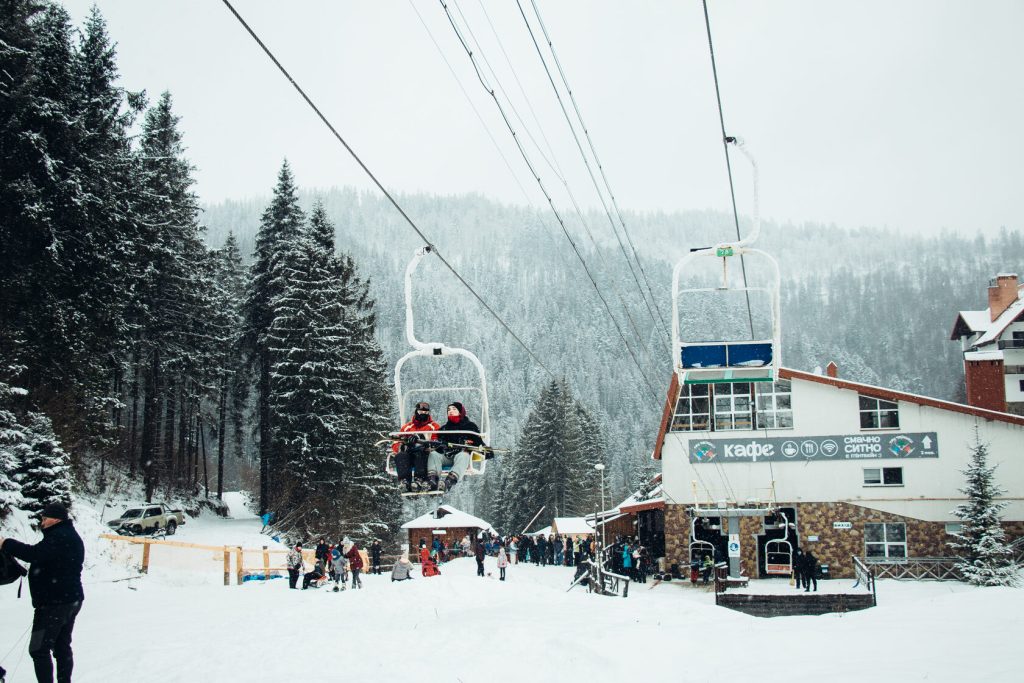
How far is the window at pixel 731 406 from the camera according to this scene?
122 feet

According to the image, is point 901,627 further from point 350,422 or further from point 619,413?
point 619,413

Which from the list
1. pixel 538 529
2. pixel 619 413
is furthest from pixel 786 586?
pixel 619 413

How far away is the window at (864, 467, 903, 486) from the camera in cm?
3556

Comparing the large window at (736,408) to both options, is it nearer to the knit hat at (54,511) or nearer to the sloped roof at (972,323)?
the knit hat at (54,511)

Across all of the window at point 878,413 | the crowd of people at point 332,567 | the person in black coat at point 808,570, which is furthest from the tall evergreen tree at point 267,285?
the window at point 878,413

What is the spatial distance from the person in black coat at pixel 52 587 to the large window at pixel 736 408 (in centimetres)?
3104

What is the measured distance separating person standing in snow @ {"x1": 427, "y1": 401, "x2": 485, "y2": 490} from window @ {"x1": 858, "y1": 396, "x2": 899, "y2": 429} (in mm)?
Answer: 26017

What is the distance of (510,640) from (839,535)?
86.2ft

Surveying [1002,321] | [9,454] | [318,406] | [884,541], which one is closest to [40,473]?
[9,454]

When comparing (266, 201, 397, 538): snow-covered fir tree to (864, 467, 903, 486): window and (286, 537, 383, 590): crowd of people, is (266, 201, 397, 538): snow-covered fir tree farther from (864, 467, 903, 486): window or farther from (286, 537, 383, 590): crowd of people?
(864, 467, 903, 486): window

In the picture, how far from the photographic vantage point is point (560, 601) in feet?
64.5

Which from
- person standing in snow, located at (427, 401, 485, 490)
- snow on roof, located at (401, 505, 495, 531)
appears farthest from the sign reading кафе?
snow on roof, located at (401, 505, 495, 531)

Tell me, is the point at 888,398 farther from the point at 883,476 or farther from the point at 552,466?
the point at 552,466

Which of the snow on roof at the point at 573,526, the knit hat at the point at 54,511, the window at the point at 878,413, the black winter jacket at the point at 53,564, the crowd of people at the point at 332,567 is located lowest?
the snow on roof at the point at 573,526
